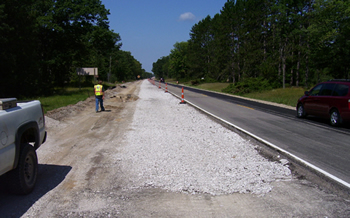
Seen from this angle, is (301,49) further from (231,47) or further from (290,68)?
(231,47)

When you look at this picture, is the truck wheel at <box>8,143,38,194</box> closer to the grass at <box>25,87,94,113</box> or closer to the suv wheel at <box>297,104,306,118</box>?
the grass at <box>25,87,94,113</box>

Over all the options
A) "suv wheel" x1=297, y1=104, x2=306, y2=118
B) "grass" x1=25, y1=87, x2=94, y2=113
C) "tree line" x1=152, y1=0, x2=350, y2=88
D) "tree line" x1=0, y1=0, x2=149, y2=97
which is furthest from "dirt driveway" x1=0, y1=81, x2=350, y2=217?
"tree line" x1=152, y1=0, x2=350, y2=88

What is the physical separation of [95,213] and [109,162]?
8.14 feet

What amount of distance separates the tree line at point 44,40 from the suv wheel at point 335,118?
21.7 meters

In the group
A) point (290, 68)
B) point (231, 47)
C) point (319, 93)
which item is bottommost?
point (319, 93)

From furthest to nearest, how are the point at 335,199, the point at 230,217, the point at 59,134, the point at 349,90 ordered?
the point at 349,90 → the point at 59,134 → the point at 335,199 → the point at 230,217

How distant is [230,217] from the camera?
3.77 metres

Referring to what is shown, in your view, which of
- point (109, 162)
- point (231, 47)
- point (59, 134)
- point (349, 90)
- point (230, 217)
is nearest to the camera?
point (230, 217)

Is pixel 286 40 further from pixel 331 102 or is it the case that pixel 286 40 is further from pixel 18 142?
pixel 18 142

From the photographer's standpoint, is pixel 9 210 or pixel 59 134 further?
pixel 59 134

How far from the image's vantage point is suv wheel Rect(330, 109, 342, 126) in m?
10.9

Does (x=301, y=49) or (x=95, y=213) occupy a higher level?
(x=301, y=49)

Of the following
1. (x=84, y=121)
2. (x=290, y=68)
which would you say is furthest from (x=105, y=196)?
(x=290, y=68)

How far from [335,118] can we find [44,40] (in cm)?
3189
